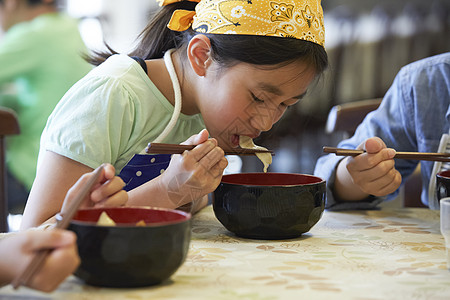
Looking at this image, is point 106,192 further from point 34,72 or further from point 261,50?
point 34,72

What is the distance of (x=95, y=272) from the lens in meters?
0.61

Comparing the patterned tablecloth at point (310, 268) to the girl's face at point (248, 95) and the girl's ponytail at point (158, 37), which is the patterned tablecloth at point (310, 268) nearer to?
the girl's face at point (248, 95)

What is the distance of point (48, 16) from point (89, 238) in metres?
A: 2.27

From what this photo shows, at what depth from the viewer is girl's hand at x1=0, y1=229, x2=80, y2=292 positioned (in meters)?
0.54

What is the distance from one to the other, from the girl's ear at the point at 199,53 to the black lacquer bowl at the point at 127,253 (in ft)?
2.08

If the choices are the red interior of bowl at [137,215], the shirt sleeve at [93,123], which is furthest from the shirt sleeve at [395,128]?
the red interior of bowl at [137,215]

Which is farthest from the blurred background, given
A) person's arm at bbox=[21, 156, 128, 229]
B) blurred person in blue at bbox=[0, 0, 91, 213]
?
person's arm at bbox=[21, 156, 128, 229]

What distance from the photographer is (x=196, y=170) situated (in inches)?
38.2

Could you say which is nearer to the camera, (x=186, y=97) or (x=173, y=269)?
(x=173, y=269)

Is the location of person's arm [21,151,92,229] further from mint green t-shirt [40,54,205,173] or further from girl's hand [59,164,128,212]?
girl's hand [59,164,128,212]

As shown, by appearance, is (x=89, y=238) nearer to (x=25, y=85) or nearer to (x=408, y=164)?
(x=408, y=164)

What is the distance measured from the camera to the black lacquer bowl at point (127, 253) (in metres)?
0.61

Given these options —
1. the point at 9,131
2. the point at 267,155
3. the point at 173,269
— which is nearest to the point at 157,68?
the point at 267,155

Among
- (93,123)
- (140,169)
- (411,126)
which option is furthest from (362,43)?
(93,123)
